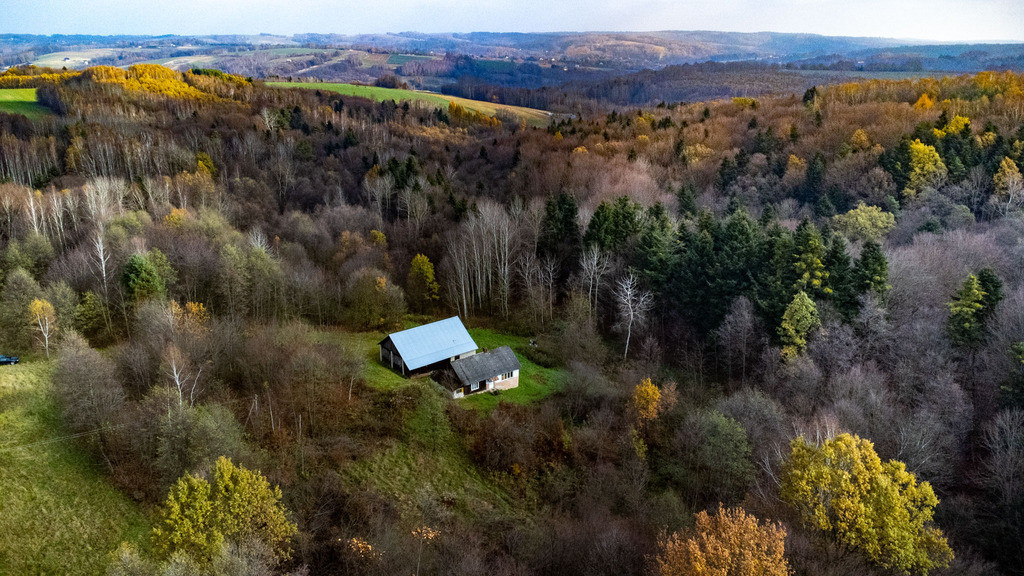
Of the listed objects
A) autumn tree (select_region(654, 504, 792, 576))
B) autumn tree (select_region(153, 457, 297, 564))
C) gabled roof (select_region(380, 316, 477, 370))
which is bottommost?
gabled roof (select_region(380, 316, 477, 370))

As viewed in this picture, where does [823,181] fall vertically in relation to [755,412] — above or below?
above

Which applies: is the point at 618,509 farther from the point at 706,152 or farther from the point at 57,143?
the point at 57,143

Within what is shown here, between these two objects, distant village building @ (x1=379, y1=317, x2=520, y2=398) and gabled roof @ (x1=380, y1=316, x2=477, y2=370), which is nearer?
distant village building @ (x1=379, y1=317, x2=520, y2=398)

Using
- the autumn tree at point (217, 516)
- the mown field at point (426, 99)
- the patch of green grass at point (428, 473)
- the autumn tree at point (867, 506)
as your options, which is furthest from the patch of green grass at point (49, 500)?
the mown field at point (426, 99)

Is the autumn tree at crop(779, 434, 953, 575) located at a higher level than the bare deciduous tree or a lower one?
higher

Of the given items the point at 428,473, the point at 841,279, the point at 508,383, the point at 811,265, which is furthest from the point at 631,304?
the point at 428,473

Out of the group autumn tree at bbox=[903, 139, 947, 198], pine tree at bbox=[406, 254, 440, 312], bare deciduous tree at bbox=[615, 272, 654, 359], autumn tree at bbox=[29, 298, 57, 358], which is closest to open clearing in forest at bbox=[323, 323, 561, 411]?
pine tree at bbox=[406, 254, 440, 312]

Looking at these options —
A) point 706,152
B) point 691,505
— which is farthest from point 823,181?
point 691,505

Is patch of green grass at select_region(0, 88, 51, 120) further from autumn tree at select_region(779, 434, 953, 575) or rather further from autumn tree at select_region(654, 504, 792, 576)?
autumn tree at select_region(779, 434, 953, 575)
